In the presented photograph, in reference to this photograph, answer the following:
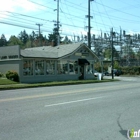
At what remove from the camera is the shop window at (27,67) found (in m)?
31.0

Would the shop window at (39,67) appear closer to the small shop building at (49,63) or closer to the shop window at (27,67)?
the small shop building at (49,63)

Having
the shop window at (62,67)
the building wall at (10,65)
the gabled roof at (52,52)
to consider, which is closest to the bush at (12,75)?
the building wall at (10,65)

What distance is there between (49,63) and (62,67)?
8.19ft

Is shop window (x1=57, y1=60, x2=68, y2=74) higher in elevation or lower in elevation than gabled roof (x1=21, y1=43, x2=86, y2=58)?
lower

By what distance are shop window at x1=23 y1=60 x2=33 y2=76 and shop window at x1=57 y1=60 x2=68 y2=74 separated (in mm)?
4831

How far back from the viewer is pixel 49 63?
34.2 metres

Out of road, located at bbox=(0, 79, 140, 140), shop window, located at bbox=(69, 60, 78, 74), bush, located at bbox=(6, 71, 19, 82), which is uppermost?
shop window, located at bbox=(69, 60, 78, 74)

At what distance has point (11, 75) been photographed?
28656 mm

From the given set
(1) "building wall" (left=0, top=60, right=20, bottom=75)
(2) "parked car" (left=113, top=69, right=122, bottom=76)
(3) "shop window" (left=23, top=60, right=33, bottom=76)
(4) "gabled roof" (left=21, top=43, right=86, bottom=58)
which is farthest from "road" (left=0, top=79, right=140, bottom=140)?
(2) "parked car" (left=113, top=69, right=122, bottom=76)

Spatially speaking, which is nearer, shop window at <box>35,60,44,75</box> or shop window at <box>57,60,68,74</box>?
shop window at <box>35,60,44,75</box>

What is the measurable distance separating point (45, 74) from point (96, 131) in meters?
27.0

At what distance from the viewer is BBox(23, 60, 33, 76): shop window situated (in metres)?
31.0

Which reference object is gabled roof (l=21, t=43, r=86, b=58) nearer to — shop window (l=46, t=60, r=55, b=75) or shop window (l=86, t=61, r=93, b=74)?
shop window (l=46, t=60, r=55, b=75)

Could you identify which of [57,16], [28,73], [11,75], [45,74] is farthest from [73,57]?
[57,16]
